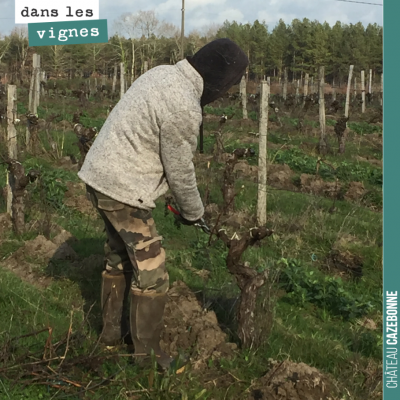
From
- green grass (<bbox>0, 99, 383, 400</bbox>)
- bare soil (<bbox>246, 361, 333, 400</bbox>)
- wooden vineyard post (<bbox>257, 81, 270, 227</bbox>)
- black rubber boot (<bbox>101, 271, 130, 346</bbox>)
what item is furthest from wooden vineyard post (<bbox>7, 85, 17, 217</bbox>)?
bare soil (<bbox>246, 361, 333, 400</bbox>)

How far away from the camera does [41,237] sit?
548 cm

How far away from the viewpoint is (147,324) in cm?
332

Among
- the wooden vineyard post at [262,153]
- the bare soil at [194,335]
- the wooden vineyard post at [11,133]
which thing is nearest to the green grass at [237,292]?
the bare soil at [194,335]

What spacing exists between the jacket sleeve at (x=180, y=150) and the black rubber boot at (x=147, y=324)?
638 millimetres

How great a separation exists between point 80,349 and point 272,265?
225cm

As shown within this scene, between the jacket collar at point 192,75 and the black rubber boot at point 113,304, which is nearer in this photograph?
the jacket collar at point 192,75

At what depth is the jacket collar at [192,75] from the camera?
316 cm

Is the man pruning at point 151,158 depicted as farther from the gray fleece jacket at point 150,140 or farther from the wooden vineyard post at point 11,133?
the wooden vineyard post at point 11,133

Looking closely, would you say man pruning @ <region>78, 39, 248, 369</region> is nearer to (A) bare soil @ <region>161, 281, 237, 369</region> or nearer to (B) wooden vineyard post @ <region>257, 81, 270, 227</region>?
(A) bare soil @ <region>161, 281, 237, 369</region>

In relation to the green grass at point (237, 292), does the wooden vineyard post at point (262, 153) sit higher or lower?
higher

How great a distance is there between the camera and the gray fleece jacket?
3023 mm

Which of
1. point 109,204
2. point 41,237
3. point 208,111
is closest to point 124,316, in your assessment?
point 109,204

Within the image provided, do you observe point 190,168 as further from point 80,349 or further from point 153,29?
point 153,29

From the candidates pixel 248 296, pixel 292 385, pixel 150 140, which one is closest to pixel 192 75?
pixel 150 140
